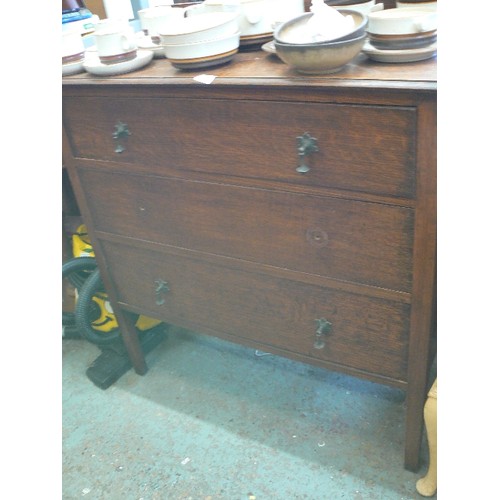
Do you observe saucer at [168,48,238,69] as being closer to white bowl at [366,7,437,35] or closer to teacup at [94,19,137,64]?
teacup at [94,19,137,64]

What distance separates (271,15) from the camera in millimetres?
1118

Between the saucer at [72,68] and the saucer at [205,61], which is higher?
the saucer at [205,61]

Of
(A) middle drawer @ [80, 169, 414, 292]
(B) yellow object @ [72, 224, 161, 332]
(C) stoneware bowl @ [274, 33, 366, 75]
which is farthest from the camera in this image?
(B) yellow object @ [72, 224, 161, 332]

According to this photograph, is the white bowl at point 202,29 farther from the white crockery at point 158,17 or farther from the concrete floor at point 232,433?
the concrete floor at point 232,433

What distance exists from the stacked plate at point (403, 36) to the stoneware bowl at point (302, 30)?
0.10ft

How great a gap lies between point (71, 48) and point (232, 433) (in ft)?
3.37

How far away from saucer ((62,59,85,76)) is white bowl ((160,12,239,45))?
261 millimetres

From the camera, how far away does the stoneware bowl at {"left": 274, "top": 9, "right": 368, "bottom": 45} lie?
0.88 m

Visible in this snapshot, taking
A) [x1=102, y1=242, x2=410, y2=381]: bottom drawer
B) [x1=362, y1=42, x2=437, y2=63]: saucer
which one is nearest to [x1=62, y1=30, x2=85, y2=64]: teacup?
[x1=102, y1=242, x2=410, y2=381]: bottom drawer

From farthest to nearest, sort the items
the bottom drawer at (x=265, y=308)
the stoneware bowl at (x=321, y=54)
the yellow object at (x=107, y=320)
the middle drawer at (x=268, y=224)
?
the yellow object at (x=107, y=320)
the bottom drawer at (x=265, y=308)
the middle drawer at (x=268, y=224)
the stoneware bowl at (x=321, y=54)

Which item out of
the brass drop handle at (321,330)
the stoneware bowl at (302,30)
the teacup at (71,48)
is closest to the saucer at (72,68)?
the teacup at (71,48)

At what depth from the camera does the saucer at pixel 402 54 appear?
89 cm

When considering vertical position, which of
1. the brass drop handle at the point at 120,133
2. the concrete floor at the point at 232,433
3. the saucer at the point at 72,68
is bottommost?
the concrete floor at the point at 232,433

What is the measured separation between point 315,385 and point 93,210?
2.52 feet
